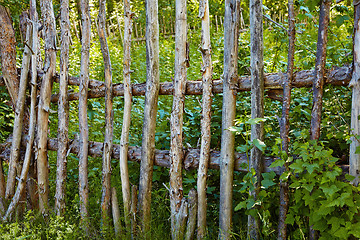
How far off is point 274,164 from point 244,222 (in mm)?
888

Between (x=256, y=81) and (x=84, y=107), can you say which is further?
(x=84, y=107)

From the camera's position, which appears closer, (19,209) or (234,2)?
(234,2)

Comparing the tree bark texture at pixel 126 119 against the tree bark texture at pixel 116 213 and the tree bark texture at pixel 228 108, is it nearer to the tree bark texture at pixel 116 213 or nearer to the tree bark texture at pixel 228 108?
the tree bark texture at pixel 116 213

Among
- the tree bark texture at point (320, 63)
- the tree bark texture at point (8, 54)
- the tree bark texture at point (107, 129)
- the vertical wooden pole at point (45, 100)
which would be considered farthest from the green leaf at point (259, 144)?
the tree bark texture at point (8, 54)

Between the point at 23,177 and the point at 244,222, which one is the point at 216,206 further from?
the point at 23,177

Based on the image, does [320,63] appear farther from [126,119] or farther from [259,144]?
[126,119]

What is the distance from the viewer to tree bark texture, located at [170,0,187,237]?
9.21 feet

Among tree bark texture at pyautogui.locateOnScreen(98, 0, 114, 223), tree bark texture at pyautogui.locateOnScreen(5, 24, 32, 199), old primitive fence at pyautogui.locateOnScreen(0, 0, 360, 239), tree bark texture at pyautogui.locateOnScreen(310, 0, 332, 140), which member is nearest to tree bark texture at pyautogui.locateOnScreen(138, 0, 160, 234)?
old primitive fence at pyautogui.locateOnScreen(0, 0, 360, 239)

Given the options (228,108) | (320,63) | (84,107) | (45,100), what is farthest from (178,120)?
(45,100)

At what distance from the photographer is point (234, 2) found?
255cm

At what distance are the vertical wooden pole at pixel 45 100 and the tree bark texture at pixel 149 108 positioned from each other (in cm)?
114

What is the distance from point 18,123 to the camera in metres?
3.76

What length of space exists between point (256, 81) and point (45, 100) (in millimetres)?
2184

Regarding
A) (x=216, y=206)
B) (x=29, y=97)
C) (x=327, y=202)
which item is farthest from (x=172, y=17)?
(x=327, y=202)
